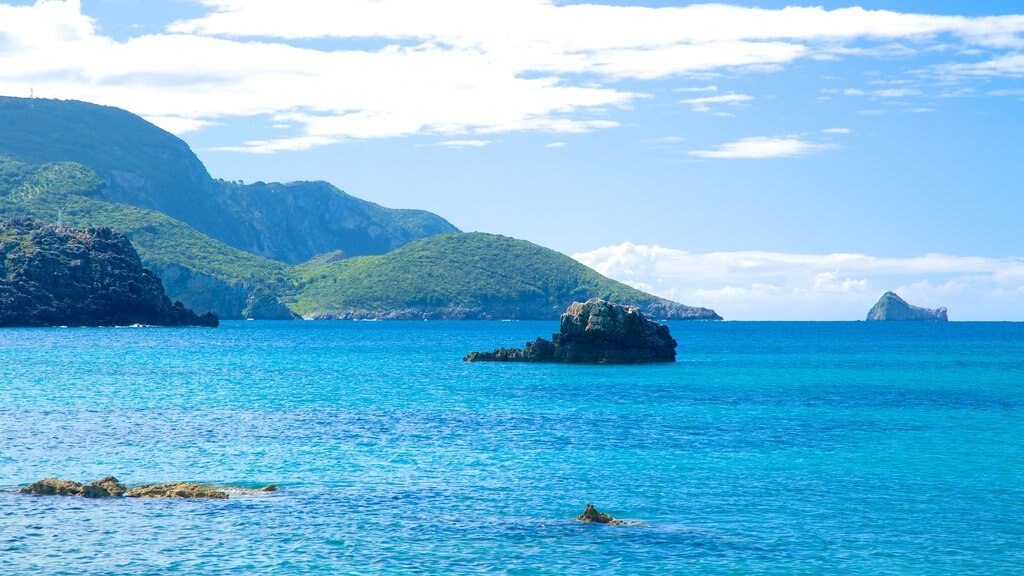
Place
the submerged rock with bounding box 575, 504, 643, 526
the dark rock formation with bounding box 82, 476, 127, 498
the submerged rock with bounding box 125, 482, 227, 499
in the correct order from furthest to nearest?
the submerged rock with bounding box 125, 482, 227, 499 < the dark rock formation with bounding box 82, 476, 127, 498 < the submerged rock with bounding box 575, 504, 643, 526

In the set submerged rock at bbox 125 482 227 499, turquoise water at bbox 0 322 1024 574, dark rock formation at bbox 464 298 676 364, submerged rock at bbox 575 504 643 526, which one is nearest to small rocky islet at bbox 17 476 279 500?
submerged rock at bbox 125 482 227 499

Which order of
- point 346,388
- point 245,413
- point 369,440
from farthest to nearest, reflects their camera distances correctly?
point 346,388
point 245,413
point 369,440

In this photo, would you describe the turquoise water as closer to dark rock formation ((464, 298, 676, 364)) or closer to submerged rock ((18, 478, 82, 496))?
submerged rock ((18, 478, 82, 496))

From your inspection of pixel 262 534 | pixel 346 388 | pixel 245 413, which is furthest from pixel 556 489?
pixel 346 388

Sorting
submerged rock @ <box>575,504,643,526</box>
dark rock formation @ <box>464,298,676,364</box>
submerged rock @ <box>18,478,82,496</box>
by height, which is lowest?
submerged rock @ <box>18,478,82,496</box>

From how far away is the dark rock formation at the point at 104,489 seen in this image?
107ft

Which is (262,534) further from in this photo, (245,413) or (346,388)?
(346,388)

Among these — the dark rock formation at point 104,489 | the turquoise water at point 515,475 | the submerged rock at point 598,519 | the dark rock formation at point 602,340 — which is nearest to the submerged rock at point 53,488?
the dark rock formation at point 104,489

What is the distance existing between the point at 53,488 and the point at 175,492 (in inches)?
163

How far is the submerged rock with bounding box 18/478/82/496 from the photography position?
3281 centimetres

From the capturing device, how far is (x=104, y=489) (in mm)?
32906

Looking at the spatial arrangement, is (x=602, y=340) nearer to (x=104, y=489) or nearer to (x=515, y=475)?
(x=515, y=475)

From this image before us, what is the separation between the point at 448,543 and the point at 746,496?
40.4 ft

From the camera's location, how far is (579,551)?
26172 mm
